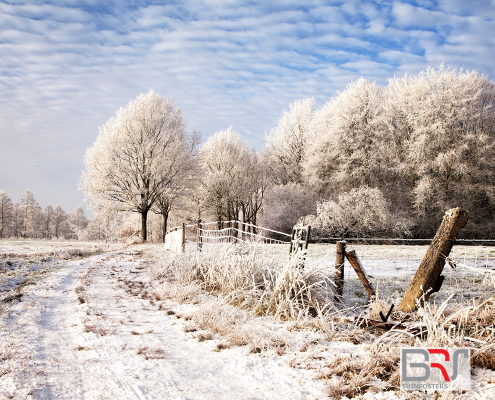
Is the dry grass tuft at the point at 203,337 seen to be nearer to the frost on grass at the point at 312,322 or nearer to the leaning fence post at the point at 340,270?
the frost on grass at the point at 312,322

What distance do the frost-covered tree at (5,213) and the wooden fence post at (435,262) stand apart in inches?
2307

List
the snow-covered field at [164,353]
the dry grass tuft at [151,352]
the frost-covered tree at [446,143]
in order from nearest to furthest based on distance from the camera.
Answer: the snow-covered field at [164,353], the dry grass tuft at [151,352], the frost-covered tree at [446,143]

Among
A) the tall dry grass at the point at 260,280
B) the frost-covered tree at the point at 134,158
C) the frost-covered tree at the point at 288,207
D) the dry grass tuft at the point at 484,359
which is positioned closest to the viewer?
the dry grass tuft at the point at 484,359

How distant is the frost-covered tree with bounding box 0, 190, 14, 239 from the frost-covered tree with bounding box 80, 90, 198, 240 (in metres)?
36.6

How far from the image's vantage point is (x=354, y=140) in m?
23.0

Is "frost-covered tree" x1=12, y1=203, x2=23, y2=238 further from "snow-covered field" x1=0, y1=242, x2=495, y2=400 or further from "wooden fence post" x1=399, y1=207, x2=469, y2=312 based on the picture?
"wooden fence post" x1=399, y1=207, x2=469, y2=312

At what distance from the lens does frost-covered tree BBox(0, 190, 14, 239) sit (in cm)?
4759

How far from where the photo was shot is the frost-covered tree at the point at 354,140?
22.6m

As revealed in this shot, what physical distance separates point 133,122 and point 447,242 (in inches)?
886

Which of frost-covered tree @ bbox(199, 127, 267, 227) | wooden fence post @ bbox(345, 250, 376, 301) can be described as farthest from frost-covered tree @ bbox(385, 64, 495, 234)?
wooden fence post @ bbox(345, 250, 376, 301)

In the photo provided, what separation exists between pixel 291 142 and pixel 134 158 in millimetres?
15718

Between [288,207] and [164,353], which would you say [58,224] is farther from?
[164,353]

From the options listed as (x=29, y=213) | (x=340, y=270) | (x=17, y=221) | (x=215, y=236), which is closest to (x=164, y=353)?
(x=340, y=270)

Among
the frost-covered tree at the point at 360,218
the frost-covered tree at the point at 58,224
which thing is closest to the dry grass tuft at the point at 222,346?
the frost-covered tree at the point at 360,218
